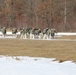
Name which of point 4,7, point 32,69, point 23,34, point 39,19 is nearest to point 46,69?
point 32,69

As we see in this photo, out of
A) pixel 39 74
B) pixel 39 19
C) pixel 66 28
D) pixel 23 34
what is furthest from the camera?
pixel 39 19

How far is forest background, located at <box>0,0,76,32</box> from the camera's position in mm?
64688

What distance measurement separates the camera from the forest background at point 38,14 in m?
64.7

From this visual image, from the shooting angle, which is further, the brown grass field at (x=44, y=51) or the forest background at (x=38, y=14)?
the forest background at (x=38, y=14)

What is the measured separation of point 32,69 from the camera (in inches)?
579

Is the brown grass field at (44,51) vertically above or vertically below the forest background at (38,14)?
below

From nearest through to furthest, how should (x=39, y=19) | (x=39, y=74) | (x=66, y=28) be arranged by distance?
(x=39, y=74) < (x=66, y=28) < (x=39, y=19)

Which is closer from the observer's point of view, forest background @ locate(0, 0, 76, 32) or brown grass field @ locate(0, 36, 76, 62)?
brown grass field @ locate(0, 36, 76, 62)

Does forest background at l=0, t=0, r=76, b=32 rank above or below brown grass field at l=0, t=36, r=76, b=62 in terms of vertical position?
above

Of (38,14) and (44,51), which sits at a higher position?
(38,14)

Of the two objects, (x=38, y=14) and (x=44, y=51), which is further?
(x=38, y=14)

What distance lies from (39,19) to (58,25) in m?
5.47

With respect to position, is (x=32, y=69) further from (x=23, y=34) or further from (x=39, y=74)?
(x=23, y=34)

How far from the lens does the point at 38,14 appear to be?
217 feet
